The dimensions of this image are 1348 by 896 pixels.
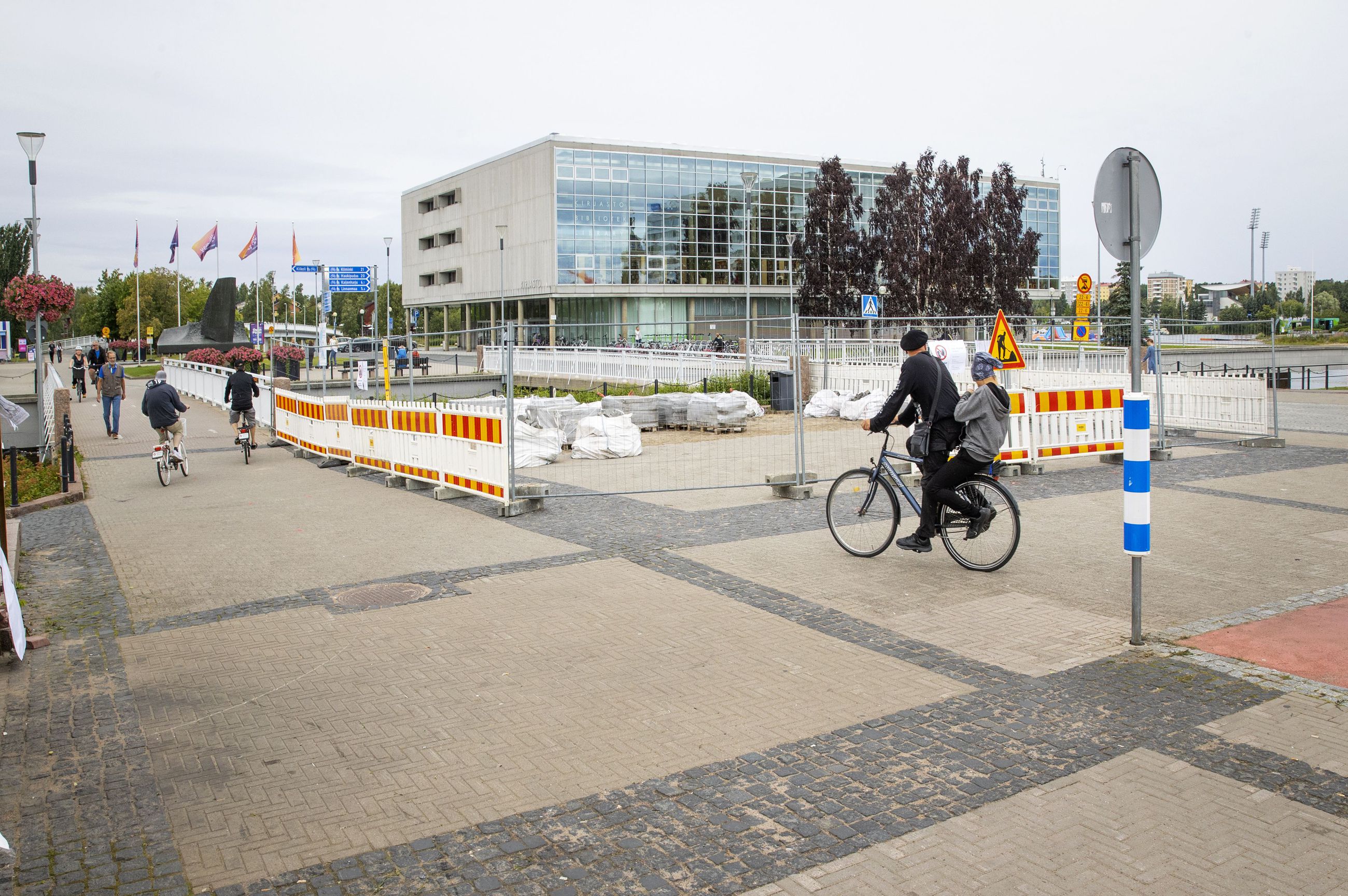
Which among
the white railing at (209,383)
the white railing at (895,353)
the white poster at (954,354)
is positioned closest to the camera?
the white railing at (895,353)

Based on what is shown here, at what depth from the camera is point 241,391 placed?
1973cm

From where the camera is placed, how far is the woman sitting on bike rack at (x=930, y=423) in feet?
27.9

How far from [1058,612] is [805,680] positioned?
2401 millimetres

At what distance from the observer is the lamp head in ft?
68.7

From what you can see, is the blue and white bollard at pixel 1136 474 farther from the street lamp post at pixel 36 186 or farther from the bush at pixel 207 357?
the bush at pixel 207 357

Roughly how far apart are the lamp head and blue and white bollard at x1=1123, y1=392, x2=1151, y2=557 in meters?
22.3

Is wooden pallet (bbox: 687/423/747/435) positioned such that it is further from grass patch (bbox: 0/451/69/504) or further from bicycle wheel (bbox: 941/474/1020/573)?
bicycle wheel (bbox: 941/474/1020/573)

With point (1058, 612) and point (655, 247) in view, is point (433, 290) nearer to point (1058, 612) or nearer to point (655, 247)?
point (655, 247)

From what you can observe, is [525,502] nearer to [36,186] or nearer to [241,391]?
[241,391]

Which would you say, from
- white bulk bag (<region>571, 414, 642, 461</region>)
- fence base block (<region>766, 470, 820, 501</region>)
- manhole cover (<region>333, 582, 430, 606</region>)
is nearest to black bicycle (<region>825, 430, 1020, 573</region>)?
fence base block (<region>766, 470, 820, 501</region>)

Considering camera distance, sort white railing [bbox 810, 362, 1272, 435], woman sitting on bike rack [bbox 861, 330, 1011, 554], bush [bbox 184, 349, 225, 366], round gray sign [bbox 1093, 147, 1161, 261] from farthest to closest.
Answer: bush [bbox 184, 349, 225, 366]
white railing [bbox 810, 362, 1272, 435]
woman sitting on bike rack [bbox 861, 330, 1011, 554]
round gray sign [bbox 1093, 147, 1161, 261]

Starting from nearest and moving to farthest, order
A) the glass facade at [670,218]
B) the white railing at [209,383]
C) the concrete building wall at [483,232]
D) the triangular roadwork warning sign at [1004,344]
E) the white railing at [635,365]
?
the triangular roadwork warning sign at [1004,344], the white railing at [209,383], the white railing at [635,365], the glass facade at [670,218], the concrete building wall at [483,232]

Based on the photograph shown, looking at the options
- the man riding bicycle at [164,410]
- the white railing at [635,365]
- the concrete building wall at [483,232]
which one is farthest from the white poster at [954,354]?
the concrete building wall at [483,232]

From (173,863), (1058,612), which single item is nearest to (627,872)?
(173,863)
